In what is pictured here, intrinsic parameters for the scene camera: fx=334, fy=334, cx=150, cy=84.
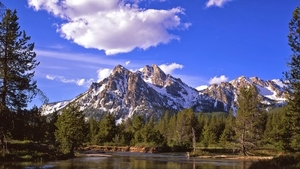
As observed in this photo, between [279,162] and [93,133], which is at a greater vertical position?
[93,133]

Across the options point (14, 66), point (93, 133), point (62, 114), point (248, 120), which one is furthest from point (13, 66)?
point (93, 133)

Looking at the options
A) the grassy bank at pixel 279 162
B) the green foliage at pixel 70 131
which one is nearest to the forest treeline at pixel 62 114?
the green foliage at pixel 70 131

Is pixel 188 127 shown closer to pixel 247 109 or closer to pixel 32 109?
pixel 247 109

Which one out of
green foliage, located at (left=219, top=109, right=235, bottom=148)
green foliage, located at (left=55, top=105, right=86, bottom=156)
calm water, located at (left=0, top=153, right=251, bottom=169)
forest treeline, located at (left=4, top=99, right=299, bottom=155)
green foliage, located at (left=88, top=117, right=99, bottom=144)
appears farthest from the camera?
green foliage, located at (left=88, top=117, right=99, bottom=144)

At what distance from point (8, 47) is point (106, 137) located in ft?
274

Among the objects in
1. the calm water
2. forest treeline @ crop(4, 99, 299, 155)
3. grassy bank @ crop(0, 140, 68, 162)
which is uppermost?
forest treeline @ crop(4, 99, 299, 155)

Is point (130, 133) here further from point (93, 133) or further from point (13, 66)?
point (13, 66)

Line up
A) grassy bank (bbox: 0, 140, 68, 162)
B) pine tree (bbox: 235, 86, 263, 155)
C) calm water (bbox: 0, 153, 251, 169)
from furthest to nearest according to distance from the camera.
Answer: pine tree (bbox: 235, 86, 263, 155) → grassy bank (bbox: 0, 140, 68, 162) → calm water (bbox: 0, 153, 251, 169)

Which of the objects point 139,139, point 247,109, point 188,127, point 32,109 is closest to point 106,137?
point 139,139

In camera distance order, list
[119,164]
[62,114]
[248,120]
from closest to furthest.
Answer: [119,164]
[62,114]
[248,120]

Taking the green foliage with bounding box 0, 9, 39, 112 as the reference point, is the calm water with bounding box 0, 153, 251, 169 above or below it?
below

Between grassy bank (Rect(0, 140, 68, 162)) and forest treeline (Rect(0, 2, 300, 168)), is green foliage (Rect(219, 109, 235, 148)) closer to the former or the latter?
forest treeline (Rect(0, 2, 300, 168))

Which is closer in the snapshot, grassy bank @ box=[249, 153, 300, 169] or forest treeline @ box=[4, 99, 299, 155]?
grassy bank @ box=[249, 153, 300, 169]

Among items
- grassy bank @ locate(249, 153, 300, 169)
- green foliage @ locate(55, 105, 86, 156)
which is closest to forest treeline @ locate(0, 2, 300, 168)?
green foliage @ locate(55, 105, 86, 156)
